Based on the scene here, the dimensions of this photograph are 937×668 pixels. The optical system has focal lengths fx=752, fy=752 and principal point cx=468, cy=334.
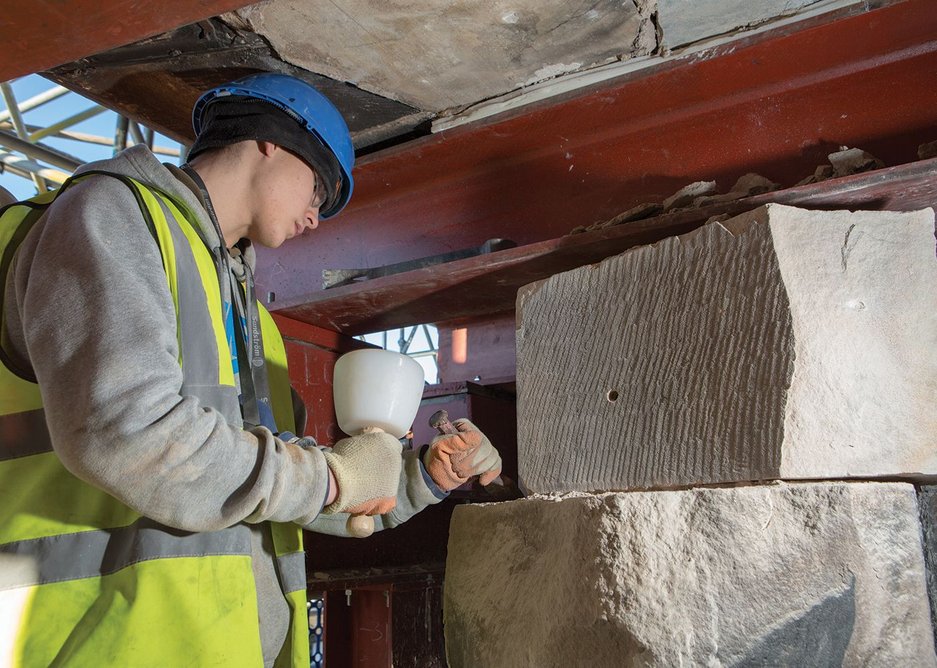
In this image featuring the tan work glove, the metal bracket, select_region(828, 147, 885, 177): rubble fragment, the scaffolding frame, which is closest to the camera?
the tan work glove

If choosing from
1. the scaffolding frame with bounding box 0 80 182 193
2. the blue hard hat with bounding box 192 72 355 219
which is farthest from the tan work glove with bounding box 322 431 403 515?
the scaffolding frame with bounding box 0 80 182 193

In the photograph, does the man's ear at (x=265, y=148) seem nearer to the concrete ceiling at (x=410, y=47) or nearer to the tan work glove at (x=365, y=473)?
the concrete ceiling at (x=410, y=47)

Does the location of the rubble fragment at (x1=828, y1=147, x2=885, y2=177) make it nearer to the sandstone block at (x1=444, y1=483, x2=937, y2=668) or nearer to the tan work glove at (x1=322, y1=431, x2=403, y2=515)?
the sandstone block at (x1=444, y1=483, x2=937, y2=668)

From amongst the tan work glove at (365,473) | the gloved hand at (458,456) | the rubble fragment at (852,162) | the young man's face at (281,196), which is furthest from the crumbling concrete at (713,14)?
the tan work glove at (365,473)

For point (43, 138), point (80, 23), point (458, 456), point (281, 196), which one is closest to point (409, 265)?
point (281, 196)

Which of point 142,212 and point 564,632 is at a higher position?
point 142,212

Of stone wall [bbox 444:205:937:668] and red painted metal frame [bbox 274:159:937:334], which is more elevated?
red painted metal frame [bbox 274:159:937:334]

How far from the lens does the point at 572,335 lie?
1.53 m

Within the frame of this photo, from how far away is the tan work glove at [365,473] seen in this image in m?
1.36

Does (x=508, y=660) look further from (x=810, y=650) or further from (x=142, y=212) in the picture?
(x=142, y=212)

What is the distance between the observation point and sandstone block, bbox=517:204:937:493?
1194 mm

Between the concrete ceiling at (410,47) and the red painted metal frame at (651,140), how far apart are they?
0.08 metres

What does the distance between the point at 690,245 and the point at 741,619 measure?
649 mm

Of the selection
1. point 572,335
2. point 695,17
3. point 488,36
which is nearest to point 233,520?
point 572,335
